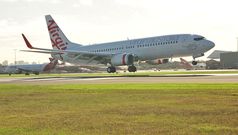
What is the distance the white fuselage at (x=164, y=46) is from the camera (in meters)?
56.4

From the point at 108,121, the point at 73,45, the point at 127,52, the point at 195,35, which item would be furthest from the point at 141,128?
the point at 73,45

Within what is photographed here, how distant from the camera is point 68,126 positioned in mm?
11047

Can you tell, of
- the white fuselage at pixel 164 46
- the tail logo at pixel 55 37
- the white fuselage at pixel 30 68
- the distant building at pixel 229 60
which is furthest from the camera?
the distant building at pixel 229 60

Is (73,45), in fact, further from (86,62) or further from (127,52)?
(127,52)

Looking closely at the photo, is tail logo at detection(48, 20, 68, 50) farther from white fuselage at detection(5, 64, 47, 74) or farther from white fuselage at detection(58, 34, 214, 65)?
white fuselage at detection(5, 64, 47, 74)

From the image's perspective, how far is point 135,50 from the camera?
62.2 metres

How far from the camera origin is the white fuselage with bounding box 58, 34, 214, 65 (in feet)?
185

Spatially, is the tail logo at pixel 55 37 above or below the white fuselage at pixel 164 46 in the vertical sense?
above

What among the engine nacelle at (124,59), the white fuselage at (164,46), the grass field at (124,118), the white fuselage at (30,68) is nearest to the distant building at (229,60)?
the white fuselage at (30,68)

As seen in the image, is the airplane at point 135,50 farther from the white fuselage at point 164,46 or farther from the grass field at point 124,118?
the grass field at point 124,118

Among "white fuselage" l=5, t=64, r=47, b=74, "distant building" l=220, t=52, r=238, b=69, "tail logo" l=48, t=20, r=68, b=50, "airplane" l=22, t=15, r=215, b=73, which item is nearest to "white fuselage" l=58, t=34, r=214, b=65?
"airplane" l=22, t=15, r=215, b=73

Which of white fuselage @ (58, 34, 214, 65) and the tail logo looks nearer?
white fuselage @ (58, 34, 214, 65)

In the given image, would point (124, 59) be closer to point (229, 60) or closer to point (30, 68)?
point (30, 68)

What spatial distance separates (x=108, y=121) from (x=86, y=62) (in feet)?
193
